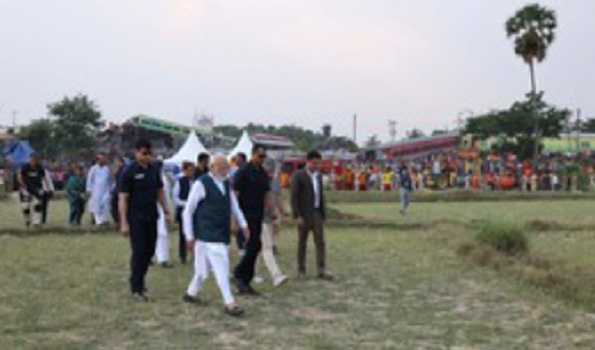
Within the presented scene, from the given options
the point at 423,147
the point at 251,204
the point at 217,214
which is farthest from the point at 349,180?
the point at 217,214

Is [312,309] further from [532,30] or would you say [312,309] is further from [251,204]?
[532,30]

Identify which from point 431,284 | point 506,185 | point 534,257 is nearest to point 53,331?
point 431,284

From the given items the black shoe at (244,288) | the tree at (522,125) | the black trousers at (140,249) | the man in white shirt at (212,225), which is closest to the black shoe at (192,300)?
the man in white shirt at (212,225)

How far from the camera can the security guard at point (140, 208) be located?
10.6 metres

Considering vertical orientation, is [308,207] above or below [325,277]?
above

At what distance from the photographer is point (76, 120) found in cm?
6438

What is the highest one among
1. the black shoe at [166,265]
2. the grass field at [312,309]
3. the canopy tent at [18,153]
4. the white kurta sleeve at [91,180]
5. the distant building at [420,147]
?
the distant building at [420,147]

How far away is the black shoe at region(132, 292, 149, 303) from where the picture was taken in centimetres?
1033

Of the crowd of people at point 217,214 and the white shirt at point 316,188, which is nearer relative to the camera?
the crowd of people at point 217,214

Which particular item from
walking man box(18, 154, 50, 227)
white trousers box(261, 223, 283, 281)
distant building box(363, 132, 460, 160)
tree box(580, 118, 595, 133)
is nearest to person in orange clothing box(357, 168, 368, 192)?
distant building box(363, 132, 460, 160)

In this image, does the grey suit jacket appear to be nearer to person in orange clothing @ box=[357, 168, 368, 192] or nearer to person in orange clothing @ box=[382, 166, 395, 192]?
person in orange clothing @ box=[382, 166, 395, 192]

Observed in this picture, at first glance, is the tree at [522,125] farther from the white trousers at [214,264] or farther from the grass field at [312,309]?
the white trousers at [214,264]

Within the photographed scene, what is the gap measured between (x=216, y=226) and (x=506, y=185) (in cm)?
3604

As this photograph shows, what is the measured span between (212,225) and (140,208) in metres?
1.37
